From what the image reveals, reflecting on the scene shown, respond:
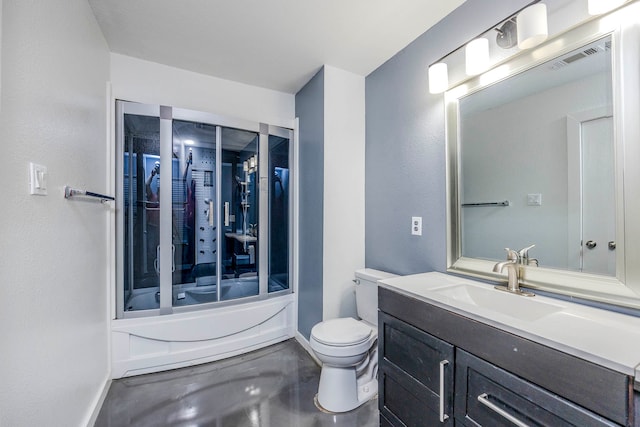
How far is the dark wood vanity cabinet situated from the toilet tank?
0.49m

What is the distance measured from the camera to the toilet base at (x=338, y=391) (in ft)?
5.57

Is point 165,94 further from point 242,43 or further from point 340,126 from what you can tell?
point 340,126

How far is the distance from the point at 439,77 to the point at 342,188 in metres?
1.02

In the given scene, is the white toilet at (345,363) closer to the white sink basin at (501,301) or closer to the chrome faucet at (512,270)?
the white sink basin at (501,301)

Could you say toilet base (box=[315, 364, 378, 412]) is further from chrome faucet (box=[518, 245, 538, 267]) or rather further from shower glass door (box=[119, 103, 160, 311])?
shower glass door (box=[119, 103, 160, 311])

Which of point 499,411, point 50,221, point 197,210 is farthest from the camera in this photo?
point 197,210

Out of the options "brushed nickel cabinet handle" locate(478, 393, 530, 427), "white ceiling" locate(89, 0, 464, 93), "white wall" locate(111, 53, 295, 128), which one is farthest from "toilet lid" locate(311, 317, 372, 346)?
"white ceiling" locate(89, 0, 464, 93)

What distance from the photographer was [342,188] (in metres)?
2.28

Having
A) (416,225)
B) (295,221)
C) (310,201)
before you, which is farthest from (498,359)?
(295,221)

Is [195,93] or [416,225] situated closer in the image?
[416,225]

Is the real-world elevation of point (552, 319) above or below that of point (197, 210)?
below

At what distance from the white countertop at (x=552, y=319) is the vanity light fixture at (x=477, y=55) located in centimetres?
114

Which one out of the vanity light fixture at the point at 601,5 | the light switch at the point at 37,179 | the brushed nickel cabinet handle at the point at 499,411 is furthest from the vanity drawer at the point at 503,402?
the light switch at the point at 37,179

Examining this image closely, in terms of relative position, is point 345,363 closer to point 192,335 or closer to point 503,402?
point 503,402
